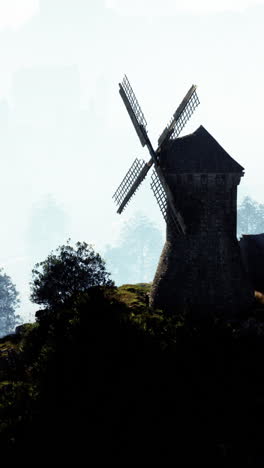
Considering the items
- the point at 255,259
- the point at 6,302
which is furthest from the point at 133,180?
the point at 6,302

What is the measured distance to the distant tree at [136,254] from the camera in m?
148

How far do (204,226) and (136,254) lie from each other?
12953cm

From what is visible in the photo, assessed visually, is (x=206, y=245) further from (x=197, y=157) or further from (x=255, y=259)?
(x=255, y=259)

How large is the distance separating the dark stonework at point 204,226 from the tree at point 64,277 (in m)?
9.26

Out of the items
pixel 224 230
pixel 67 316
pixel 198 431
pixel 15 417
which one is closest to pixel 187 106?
pixel 224 230

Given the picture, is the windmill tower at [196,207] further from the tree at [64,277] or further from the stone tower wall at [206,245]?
the tree at [64,277]

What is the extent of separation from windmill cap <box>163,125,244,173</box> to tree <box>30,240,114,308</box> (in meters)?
11.1

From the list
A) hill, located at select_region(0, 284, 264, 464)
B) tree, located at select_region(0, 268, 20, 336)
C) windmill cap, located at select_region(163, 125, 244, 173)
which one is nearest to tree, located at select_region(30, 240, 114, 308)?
hill, located at select_region(0, 284, 264, 464)

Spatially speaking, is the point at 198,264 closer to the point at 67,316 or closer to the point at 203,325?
the point at 203,325

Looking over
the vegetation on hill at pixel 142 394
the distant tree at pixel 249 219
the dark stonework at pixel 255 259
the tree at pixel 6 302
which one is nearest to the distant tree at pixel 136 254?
the distant tree at pixel 249 219

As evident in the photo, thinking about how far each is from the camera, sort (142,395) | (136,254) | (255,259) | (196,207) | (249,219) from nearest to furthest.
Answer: (142,395), (196,207), (255,259), (249,219), (136,254)

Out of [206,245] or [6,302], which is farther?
[6,302]

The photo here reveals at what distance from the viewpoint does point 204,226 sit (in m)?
22.2

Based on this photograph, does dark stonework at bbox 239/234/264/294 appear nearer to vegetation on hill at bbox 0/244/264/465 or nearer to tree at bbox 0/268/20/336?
vegetation on hill at bbox 0/244/264/465
